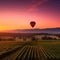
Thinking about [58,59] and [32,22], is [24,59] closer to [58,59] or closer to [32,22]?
[58,59]

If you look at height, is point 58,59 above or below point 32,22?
below

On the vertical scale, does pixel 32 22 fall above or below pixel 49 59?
above

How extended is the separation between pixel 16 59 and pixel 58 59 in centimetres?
596

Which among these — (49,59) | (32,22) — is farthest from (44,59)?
(32,22)

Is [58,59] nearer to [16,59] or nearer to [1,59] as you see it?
[16,59]

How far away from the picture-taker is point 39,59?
28.9 metres

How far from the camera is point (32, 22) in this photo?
96.2 meters

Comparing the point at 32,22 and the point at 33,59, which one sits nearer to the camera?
the point at 33,59

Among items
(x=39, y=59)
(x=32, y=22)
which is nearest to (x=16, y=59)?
→ (x=39, y=59)

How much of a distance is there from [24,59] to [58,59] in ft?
15.9

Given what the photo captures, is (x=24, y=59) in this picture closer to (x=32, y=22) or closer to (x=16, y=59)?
(x=16, y=59)

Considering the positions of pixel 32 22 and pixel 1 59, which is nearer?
pixel 1 59

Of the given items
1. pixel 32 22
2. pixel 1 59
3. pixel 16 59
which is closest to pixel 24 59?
pixel 16 59

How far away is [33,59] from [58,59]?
3564 millimetres
